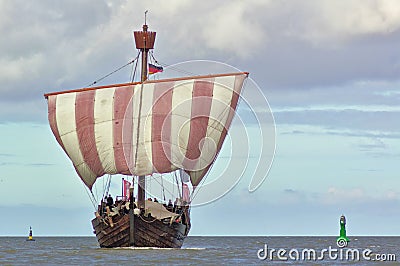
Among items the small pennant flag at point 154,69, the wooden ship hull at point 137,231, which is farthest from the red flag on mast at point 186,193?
the small pennant flag at point 154,69

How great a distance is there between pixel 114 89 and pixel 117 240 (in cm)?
913

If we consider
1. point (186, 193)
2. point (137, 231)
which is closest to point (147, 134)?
point (186, 193)

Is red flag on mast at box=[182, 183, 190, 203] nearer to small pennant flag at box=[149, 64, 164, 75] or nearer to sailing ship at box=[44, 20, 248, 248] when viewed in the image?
sailing ship at box=[44, 20, 248, 248]

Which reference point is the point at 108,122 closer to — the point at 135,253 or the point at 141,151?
the point at 141,151

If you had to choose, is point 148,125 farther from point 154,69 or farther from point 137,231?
point 137,231

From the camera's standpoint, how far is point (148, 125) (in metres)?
54.4

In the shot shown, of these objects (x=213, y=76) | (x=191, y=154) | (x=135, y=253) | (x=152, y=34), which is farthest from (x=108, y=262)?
(x=152, y=34)

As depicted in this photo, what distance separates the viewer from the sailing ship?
53469 millimetres

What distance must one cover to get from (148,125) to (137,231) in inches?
257

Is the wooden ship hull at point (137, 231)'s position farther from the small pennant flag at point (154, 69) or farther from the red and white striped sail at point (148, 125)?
the small pennant flag at point (154, 69)

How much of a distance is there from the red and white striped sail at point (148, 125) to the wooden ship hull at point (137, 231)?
3314 millimetres

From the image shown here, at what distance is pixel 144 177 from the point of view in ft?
180

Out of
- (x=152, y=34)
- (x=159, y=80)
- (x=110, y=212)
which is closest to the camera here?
(x=110, y=212)

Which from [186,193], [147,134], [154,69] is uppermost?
[154,69]
